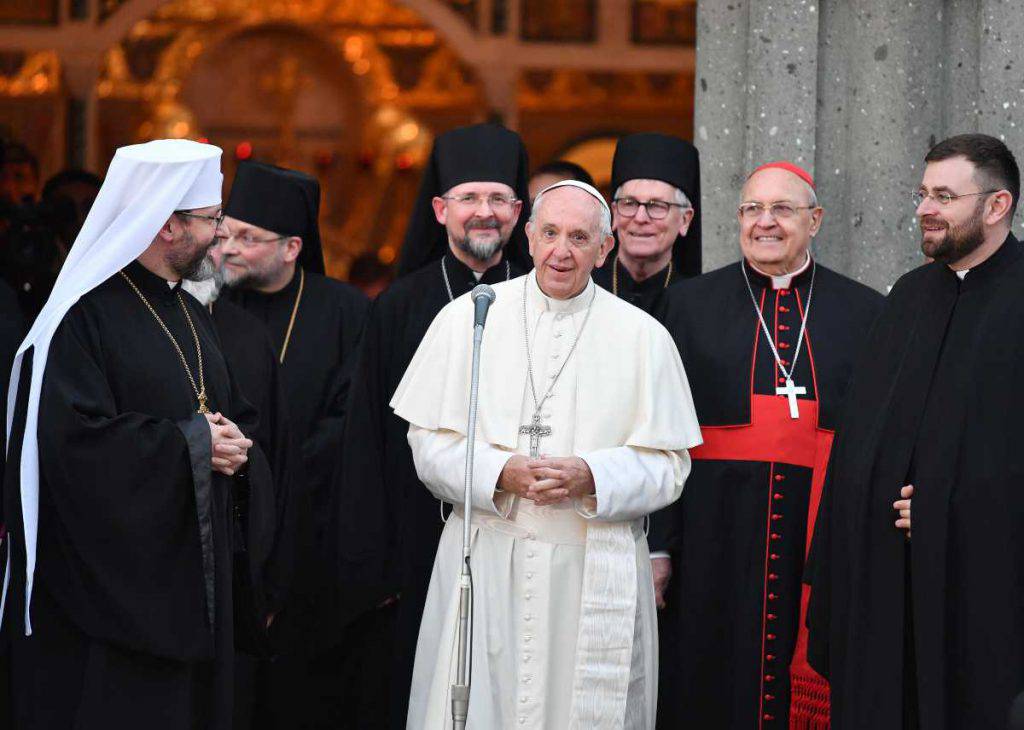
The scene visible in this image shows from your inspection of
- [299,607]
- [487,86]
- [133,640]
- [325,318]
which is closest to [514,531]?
[133,640]

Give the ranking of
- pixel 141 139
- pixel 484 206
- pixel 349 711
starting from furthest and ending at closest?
pixel 141 139, pixel 349 711, pixel 484 206

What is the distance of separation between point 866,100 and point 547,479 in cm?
229

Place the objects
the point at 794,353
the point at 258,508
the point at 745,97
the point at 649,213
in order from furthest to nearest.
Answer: the point at 745,97
the point at 649,213
the point at 794,353
the point at 258,508

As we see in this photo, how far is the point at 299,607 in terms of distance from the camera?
20.7 feet

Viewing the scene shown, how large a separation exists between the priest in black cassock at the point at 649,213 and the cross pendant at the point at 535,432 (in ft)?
3.74

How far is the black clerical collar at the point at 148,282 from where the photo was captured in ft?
16.6

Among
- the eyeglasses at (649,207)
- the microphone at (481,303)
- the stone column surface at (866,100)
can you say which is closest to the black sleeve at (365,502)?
the eyeglasses at (649,207)

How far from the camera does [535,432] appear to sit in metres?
5.12

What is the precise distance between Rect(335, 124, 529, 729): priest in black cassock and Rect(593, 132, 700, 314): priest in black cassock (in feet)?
1.10

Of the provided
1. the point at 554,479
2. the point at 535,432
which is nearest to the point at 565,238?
the point at 535,432

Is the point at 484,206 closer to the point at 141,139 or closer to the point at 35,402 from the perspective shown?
the point at 35,402

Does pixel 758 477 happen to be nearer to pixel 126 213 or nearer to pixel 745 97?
pixel 745 97

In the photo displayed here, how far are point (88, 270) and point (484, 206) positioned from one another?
1.55m

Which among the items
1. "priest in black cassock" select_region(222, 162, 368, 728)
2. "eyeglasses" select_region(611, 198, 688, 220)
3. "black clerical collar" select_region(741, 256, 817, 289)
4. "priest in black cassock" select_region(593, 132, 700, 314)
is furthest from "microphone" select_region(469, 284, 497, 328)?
"priest in black cassock" select_region(222, 162, 368, 728)
